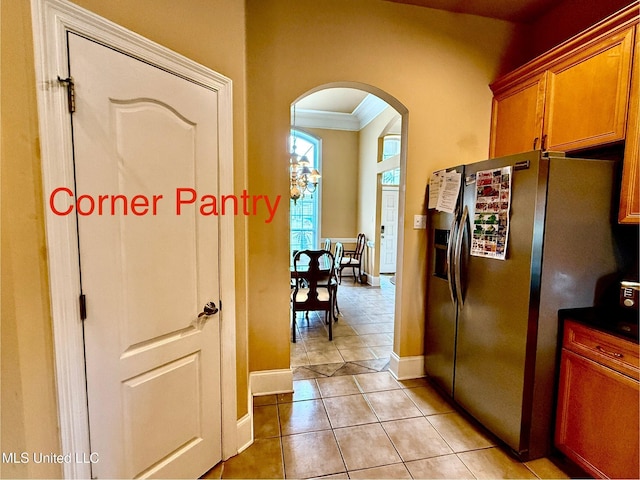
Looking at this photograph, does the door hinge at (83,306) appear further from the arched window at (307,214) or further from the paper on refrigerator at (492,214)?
the arched window at (307,214)

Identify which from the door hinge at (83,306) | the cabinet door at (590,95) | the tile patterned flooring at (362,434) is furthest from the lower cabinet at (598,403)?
the door hinge at (83,306)

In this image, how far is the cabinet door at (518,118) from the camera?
204 cm

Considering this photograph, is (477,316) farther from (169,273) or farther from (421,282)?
(169,273)

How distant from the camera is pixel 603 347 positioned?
4.73 ft

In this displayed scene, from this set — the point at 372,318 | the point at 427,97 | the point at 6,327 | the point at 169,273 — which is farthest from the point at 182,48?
the point at 372,318

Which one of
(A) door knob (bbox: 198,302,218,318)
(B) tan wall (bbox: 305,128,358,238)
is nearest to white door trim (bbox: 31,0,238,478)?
(A) door knob (bbox: 198,302,218,318)

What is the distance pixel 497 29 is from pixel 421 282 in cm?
231

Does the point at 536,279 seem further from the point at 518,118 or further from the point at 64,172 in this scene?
the point at 64,172

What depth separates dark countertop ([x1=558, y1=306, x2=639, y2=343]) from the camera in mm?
1378

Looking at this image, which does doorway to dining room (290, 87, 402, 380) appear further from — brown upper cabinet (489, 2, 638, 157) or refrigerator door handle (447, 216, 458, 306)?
brown upper cabinet (489, 2, 638, 157)

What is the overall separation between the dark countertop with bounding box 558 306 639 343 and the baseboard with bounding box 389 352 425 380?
1.23 m

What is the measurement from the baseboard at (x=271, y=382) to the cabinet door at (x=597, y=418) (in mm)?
1790

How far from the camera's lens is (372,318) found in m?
4.04

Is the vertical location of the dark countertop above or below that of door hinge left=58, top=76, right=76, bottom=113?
below
